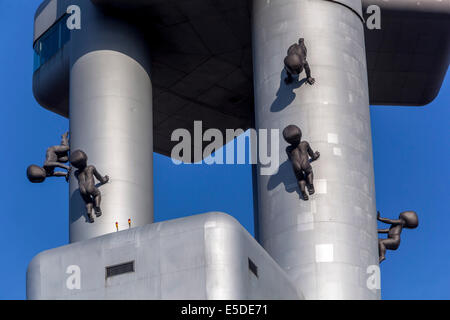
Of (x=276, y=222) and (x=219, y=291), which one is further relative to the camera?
(x=276, y=222)

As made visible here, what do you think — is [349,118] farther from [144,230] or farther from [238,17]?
[144,230]

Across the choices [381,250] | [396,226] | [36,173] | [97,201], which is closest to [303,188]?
[381,250]

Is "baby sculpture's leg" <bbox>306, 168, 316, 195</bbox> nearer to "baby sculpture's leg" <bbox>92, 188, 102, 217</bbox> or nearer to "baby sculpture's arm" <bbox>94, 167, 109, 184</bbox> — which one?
"baby sculpture's leg" <bbox>92, 188, 102, 217</bbox>

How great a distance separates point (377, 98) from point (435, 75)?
11.9 ft

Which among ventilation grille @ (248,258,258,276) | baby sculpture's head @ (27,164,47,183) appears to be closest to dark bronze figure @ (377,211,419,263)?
ventilation grille @ (248,258,258,276)

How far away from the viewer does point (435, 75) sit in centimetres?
5775

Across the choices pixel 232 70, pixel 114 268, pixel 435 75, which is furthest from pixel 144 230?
→ pixel 435 75

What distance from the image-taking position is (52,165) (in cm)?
4819

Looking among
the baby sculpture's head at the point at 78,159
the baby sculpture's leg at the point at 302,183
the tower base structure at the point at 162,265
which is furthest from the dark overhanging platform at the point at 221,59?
the tower base structure at the point at 162,265

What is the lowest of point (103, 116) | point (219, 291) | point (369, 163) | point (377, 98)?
point (219, 291)

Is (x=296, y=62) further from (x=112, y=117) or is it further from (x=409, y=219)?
(x=112, y=117)

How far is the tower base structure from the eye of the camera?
30922 millimetres

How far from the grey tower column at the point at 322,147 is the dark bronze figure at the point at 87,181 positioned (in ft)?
21.6

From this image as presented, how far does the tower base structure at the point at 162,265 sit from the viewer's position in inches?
1217
